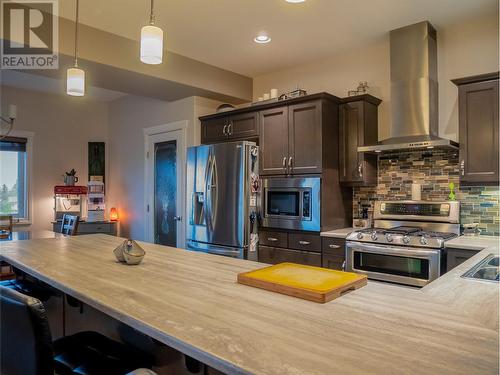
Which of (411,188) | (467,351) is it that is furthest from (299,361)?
(411,188)

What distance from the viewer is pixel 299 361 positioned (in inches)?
30.6

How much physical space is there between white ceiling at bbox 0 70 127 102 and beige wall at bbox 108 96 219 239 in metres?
0.33

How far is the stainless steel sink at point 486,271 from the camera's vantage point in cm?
168

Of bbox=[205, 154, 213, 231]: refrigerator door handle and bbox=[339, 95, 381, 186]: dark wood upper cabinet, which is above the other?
bbox=[339, 95, 381, 186]: dark wood upper cabinet

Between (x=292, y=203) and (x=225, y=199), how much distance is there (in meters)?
0.69

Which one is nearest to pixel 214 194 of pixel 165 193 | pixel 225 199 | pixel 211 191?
pixel 211 191

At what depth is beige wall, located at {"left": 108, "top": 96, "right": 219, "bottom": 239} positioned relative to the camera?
5055 millimetres

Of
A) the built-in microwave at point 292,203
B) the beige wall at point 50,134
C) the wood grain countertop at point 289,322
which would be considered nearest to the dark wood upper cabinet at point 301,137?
the built-in microwave at point 292,203

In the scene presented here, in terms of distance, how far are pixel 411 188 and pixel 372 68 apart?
4.06 feet

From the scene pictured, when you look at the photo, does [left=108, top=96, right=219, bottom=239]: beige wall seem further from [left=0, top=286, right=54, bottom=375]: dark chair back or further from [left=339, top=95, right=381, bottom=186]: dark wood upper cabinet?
[left=0, top=286, right=54, bottom=375]: dark chair back

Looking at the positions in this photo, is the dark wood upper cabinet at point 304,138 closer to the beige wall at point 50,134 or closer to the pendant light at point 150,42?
the pendant light at point 150,42

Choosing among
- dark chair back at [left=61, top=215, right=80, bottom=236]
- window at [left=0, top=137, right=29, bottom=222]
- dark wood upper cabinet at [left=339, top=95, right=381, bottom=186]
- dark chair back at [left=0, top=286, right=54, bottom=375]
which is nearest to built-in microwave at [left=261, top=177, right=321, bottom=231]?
dark wood upper cabinet at [left=339, top=95, right=381, bottom=186]

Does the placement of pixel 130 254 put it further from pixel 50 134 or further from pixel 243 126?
pixel 50 134

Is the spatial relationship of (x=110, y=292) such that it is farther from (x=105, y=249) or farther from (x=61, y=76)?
(x=61, y=76)
